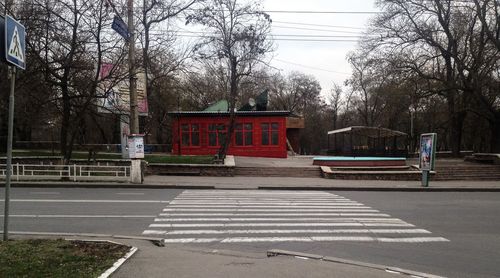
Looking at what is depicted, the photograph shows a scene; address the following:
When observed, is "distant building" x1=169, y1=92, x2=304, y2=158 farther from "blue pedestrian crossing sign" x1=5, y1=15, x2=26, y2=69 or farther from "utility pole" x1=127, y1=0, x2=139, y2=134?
"blue pedestrian crossing sign" x1=5, y1=15, x2=26, y2=69

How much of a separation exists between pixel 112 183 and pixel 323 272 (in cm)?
1711

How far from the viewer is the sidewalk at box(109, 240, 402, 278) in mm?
6531

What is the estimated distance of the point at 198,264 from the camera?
7.07 meters

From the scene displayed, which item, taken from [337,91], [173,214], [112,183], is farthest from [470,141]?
[173,214]

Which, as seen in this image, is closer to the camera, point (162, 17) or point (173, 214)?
point (173, 214)

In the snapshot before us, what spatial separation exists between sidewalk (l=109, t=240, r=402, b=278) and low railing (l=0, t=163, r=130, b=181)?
618 inches

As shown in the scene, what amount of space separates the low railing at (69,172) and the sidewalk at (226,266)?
1570cm

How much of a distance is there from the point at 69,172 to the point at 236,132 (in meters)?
20.9

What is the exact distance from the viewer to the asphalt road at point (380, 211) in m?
8.28

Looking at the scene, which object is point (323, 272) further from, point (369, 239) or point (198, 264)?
point (369, 239)

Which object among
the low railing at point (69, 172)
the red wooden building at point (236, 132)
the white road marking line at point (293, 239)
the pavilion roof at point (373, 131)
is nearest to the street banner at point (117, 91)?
the low railing at point (69, 172)

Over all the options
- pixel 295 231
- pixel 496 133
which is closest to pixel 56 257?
pixel 295 231

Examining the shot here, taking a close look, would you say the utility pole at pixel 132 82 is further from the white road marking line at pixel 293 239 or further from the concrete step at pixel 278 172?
the white road marking line at pixel 293 239

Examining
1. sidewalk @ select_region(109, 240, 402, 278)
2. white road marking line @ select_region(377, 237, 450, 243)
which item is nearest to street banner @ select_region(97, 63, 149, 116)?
white road marking line @ select_region(377, 237, 450, 243)
